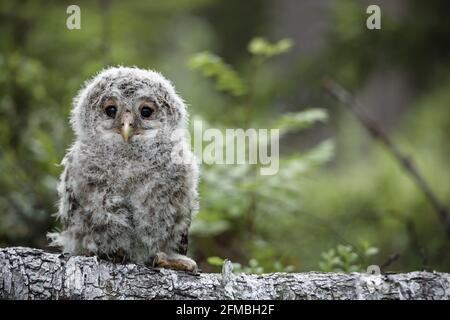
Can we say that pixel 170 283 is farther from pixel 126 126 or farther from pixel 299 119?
pixel 299 119

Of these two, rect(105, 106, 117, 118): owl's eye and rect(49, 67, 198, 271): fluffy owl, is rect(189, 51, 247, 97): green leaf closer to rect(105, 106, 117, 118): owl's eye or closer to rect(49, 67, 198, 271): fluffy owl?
rect(49, 67, 198, 271): fluffy owl

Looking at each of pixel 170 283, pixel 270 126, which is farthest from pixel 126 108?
pixel 270 126

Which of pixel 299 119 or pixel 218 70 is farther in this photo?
pixel 218 70

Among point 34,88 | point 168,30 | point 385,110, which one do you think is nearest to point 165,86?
point 34,88

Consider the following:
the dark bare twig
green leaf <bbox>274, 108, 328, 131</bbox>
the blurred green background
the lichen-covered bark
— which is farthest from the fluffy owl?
the dark bare twig

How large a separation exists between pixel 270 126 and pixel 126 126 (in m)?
2.65

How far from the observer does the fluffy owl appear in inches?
180

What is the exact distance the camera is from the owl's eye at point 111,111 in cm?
482

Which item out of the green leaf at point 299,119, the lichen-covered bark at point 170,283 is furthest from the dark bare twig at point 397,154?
the lichen-covered bark at point 170,283

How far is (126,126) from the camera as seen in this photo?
15.3 ft

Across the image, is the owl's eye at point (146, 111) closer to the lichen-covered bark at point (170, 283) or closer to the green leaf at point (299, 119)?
the lichen-covered bark at point (170, 283)

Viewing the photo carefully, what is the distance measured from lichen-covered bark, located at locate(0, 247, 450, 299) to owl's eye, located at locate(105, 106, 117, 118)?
1.03 m
